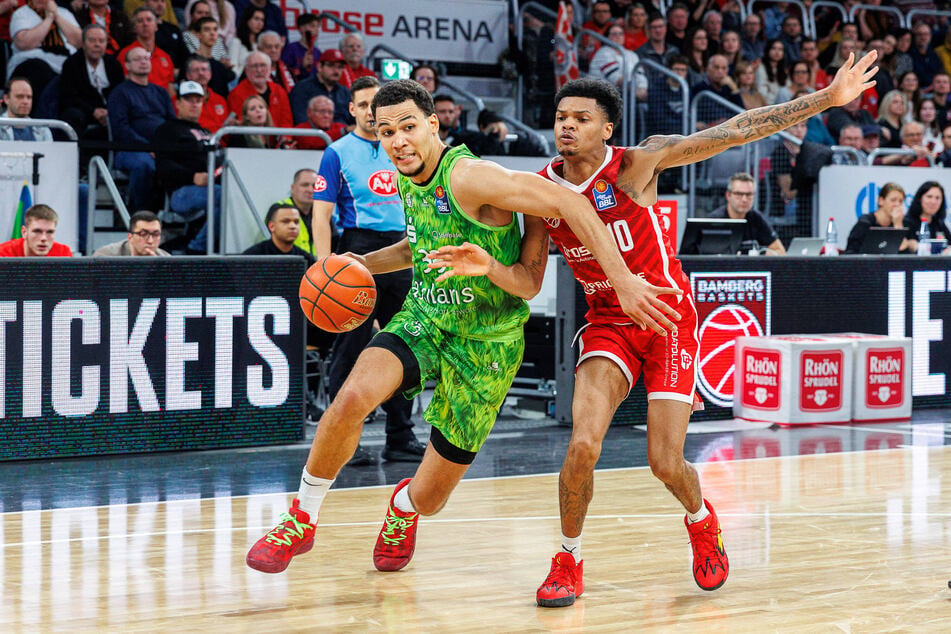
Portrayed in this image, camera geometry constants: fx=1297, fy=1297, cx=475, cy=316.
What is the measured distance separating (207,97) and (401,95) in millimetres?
7215

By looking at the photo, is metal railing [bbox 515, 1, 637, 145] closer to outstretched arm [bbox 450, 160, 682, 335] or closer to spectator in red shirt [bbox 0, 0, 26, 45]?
spectator in red shirt [bbox 0, 0, 26, 45]

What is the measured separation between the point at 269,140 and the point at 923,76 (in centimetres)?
1035

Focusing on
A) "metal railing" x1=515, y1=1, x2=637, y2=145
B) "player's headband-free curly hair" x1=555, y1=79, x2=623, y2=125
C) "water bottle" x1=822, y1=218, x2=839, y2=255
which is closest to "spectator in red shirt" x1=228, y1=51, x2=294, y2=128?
"metal railing" x1=515, y1=1, x2=637, y2=145

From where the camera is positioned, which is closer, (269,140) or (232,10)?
(269,140)

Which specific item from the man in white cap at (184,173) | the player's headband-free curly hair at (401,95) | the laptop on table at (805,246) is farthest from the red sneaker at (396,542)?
the laptop on table at (805,246)

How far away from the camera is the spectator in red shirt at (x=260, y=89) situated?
38.9ft

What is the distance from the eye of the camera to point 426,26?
575 inches

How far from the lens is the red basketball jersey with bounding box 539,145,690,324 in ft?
16.1

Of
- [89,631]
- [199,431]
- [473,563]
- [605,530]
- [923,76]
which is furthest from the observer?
[923,76]

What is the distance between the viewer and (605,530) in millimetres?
5980

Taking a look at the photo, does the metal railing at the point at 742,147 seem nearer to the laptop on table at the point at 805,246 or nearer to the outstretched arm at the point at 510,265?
the laptop on table at the point at 805,246

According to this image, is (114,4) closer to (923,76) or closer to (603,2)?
(603,2)

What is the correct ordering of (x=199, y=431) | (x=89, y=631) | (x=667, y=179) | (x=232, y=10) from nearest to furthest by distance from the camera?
(x=89, y=631), (x=199, y=431), (x=232, y=10), (x=667, y=179)

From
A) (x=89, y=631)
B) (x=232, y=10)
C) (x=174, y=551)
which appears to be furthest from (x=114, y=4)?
(x=89, y=631)
